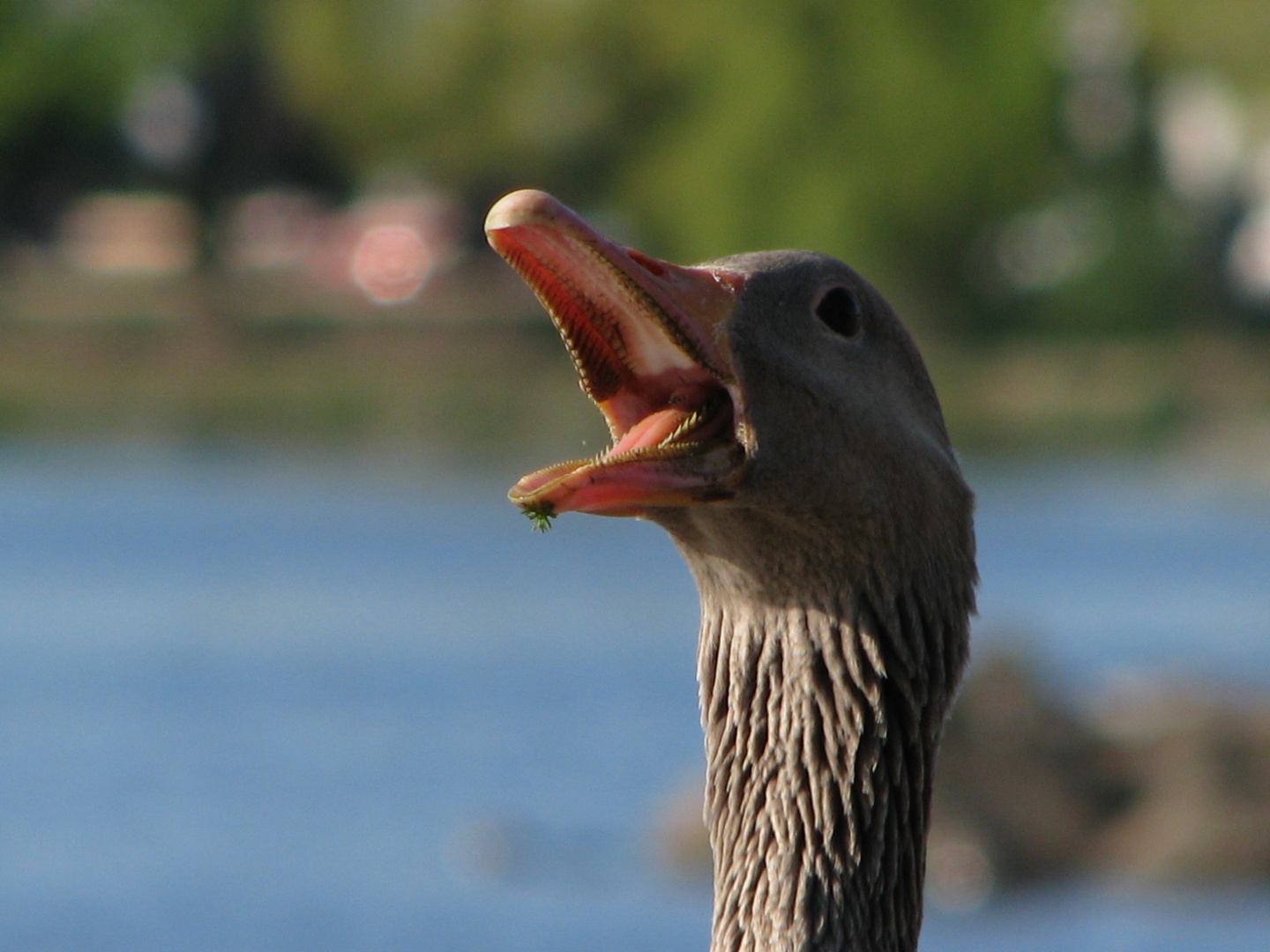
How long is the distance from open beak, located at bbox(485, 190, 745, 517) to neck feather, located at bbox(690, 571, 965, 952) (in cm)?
48

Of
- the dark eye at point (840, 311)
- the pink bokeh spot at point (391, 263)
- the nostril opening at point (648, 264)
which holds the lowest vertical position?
the nostril opening at point (648, 264)

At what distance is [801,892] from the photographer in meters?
4.80

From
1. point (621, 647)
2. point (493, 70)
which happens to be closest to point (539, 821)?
point (621, 647)

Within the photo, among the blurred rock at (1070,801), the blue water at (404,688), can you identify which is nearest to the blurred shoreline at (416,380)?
the blue water at (404,688)

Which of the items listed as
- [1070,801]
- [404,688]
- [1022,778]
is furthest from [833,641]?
[404,688]

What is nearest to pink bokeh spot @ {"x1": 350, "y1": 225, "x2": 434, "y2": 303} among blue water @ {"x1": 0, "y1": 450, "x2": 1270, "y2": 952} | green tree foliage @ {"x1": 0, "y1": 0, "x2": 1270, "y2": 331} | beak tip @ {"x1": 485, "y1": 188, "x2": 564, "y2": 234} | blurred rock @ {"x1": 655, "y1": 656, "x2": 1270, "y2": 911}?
green tree foliage @ {"x1": 0, "y1": 0, "x2": 1270, "y2": 331}

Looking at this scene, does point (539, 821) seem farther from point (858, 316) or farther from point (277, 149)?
point (277, 149)

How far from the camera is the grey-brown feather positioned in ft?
15.5

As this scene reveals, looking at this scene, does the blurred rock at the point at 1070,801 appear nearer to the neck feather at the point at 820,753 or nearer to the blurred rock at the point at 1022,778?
the blurred rock at the point at 1022,778

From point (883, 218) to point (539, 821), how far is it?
26495 mm

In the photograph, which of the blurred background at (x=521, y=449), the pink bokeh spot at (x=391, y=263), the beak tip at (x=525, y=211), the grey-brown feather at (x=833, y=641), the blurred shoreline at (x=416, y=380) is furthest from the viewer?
the pink bokeh spot at (x=391, y=263)

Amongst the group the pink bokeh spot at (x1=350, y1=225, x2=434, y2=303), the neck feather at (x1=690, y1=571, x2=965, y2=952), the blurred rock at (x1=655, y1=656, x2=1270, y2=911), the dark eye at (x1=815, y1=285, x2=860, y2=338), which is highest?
the pink bokeh spot at (x1=350, y1=225, x2=434, y2=303)

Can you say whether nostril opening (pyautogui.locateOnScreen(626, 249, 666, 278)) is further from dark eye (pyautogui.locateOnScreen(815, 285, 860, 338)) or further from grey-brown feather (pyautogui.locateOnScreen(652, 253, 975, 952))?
dark eye (pyautogui.locateOnScreen(815, 285, 860, 338))

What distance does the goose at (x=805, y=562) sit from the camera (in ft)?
15.0
